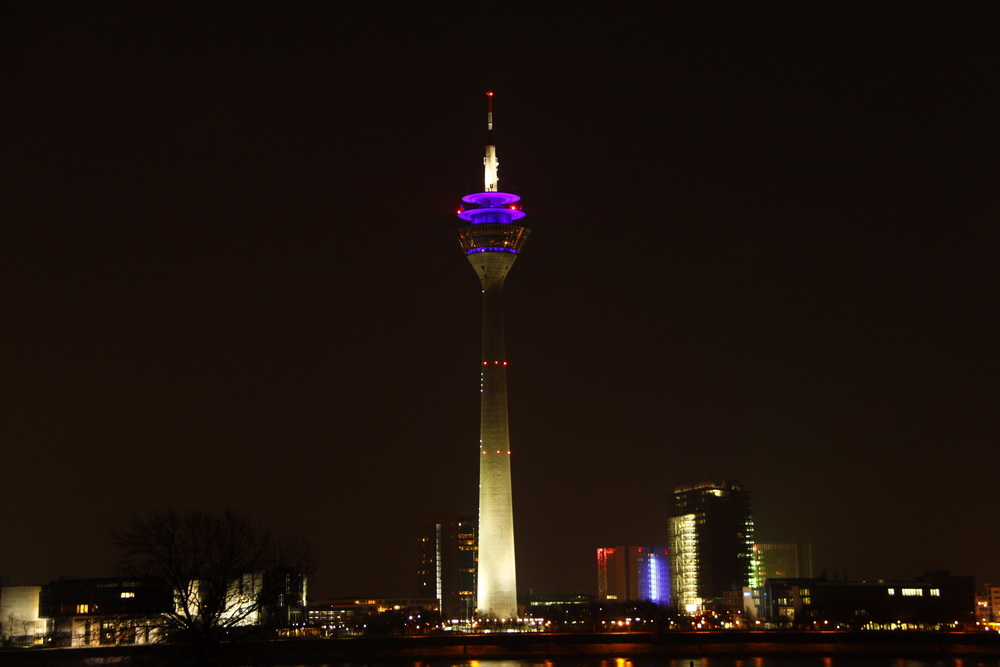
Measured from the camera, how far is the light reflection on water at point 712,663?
140 metres

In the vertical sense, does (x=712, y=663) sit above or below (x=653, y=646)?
below

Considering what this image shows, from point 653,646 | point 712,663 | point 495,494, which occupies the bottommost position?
point 712,663

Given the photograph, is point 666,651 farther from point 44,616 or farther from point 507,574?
point 44,616

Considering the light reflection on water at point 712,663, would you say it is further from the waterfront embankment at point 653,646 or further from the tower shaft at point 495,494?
the tower shaft at point 495,494

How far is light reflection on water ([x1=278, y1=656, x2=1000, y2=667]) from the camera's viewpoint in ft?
459

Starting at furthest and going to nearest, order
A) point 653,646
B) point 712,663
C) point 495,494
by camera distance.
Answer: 1. point 495,494
2. point 653,646
3. point 712,663

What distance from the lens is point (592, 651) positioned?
540 ft

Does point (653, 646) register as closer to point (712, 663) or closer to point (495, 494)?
point (712, 663)

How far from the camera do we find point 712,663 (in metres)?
144

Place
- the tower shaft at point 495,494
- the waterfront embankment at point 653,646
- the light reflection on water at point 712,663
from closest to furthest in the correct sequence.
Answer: the light reflection on water at point 712,663, the waterfront embankment at point 653,646, the tower shaft at point 495,494

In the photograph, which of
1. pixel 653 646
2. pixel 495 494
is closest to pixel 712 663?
pixel 653 646

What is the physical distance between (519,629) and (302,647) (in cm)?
4965

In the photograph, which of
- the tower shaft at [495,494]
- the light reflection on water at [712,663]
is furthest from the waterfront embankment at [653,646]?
the tower shaft at [495,494]

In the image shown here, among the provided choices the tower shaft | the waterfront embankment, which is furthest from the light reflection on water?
the tower shaft
